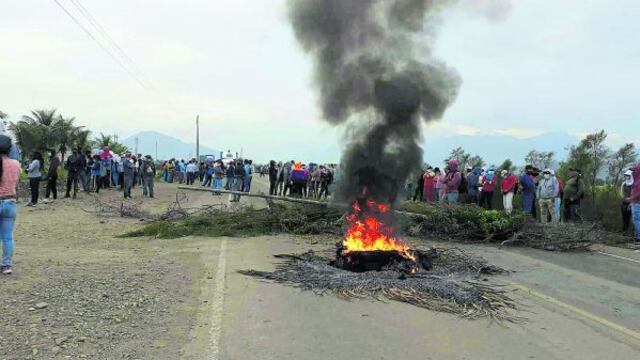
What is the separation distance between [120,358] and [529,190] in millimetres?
11756

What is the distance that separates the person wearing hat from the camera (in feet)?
40.3

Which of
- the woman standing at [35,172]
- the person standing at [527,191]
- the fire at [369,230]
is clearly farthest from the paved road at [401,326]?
the woman standing at [35,172]

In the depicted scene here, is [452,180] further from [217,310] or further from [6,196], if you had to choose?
[6,196]

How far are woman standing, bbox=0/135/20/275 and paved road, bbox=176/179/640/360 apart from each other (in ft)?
7.56

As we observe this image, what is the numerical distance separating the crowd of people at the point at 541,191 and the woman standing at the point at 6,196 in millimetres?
7564

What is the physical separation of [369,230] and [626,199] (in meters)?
6.75

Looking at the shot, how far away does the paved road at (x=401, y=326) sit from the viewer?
4520mm

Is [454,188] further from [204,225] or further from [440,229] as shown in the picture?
[204,225]

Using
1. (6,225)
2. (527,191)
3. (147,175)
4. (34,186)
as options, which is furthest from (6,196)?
(147,175)

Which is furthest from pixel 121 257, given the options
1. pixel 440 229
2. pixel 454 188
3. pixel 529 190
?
pixel 529 190

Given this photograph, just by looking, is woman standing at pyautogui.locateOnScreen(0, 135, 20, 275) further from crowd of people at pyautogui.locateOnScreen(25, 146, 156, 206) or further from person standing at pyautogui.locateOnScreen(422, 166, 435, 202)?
person standing at pyautogui.locateOnScreen(422, 166, 435, 202)

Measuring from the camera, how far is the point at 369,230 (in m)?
8.56

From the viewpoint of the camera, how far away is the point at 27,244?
9.38m

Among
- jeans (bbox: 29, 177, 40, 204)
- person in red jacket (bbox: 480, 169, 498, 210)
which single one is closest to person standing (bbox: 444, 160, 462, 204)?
person in red jacket (bbox: 480, 169, 498, 210)
